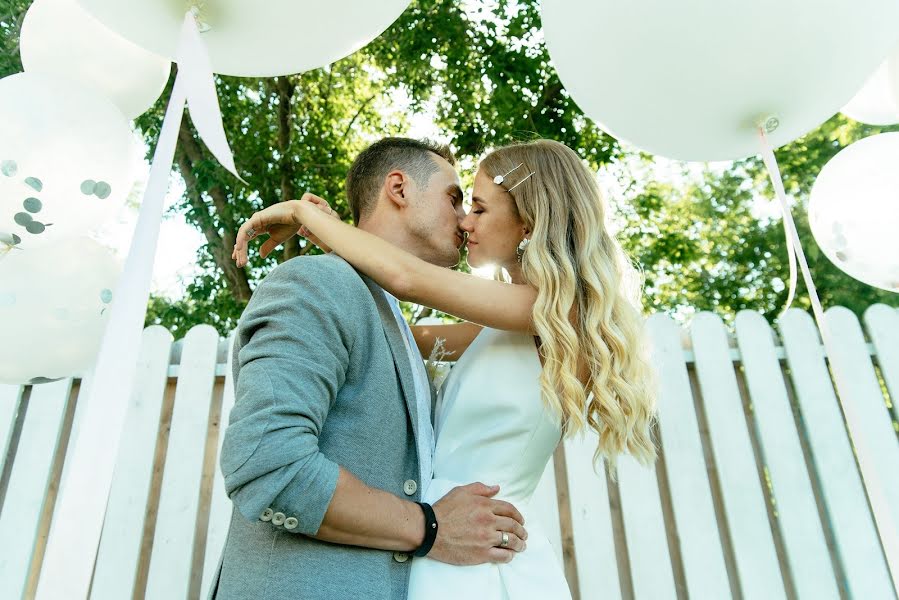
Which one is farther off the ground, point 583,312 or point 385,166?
point 385,166

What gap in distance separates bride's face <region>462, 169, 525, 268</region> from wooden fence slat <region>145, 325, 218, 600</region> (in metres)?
1.50

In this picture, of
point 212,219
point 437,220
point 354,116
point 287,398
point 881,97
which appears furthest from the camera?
point 354,116

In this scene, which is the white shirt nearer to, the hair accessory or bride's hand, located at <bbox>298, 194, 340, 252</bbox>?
bride's hand, located at <bbox>298, 194, 340, 252</bbox>

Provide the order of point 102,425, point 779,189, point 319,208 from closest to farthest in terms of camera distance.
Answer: point 102,425
point 779,189
point 319,208

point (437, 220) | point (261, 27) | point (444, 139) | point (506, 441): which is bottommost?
point (506, 441)

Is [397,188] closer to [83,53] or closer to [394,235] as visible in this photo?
[394,235]

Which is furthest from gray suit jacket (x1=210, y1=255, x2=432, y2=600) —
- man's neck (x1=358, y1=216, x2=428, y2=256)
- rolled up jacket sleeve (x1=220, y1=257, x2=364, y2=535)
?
man's neck (x1=358, y1=216, x2=428, y2=256)

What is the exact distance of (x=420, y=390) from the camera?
5.40 feet

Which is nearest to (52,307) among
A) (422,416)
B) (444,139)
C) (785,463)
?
(422,416)

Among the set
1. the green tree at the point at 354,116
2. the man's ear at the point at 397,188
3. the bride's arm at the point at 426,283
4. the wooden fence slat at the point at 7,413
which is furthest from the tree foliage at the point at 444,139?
the bride's arm at the point at 426,283

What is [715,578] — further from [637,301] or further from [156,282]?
[156,282]

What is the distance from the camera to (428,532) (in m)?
1.45

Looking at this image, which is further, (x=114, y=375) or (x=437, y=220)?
(x=437, y=220)

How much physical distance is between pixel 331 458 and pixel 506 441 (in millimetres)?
490
